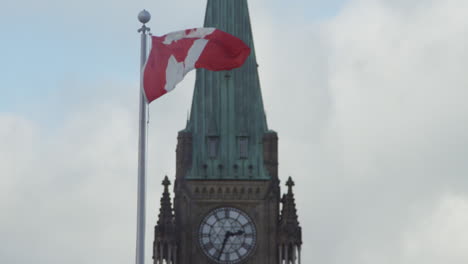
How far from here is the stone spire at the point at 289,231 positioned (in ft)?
301

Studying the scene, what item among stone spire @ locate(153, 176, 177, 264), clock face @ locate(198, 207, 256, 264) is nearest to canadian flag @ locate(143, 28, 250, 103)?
stone spire @ locate(153, 176, 177, 264)

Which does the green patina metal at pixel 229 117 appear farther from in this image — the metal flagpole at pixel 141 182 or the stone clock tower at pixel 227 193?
the metal flagpole at pixel 141 182

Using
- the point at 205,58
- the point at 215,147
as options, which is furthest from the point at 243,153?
the point at 205,58

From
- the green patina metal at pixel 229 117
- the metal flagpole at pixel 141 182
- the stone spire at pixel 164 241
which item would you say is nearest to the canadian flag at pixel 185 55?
the metal flagpole at pixel 141 182

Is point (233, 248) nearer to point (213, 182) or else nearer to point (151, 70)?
point (213, 182)

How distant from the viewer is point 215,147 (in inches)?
3688

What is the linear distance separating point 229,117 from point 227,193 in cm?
451

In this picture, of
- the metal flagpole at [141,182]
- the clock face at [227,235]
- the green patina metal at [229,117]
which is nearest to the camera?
the metal flagpole at [141,182]

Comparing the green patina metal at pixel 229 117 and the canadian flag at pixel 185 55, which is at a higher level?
the green patina metal at pixel 229 117

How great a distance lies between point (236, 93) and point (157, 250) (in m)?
10.2

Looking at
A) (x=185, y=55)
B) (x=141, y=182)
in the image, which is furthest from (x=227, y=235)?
(x=141, y=182)

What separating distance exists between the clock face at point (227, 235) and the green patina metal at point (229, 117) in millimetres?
2160

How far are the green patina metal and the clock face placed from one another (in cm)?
216

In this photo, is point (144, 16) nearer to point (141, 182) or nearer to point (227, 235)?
point (141, 182)
